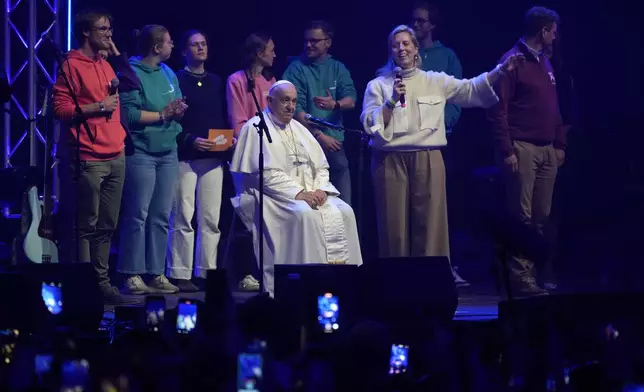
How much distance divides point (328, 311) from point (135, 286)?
3.05 m

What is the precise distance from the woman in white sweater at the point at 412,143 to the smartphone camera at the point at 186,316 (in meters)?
3.78

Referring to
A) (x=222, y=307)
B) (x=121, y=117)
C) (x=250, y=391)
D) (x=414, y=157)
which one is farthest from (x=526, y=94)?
(x=250, y=391)

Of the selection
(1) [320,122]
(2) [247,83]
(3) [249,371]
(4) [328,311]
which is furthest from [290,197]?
(3) [249,371]

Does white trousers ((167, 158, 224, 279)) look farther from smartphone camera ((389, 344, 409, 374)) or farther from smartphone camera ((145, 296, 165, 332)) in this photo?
smartphone camera ((389, 344, 409, 374))

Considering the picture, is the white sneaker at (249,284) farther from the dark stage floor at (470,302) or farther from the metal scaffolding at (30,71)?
the metal scaffolding at (30,71)

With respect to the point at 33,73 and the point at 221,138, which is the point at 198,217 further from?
the point at 33,73

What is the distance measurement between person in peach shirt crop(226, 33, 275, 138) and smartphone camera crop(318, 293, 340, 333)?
3.45 metres

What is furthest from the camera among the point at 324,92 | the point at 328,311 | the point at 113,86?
the point at 324,92

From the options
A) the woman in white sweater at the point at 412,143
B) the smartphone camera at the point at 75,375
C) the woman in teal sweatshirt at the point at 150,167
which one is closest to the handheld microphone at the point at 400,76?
the woman in white sweater at the point at 412,143

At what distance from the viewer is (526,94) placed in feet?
33.3

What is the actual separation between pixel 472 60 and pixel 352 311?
5420mm

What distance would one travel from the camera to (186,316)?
623cm

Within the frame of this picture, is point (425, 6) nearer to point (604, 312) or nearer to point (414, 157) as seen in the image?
point (414, 157)

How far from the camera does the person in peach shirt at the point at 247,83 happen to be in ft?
34.1
